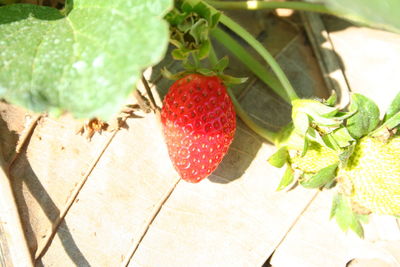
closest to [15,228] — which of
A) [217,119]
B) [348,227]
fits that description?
[217,119]

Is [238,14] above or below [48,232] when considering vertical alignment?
above

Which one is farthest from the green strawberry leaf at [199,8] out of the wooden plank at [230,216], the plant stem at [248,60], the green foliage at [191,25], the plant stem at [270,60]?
the wooden plank at [230,216]

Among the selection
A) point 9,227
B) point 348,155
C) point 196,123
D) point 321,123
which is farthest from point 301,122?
point 9,227

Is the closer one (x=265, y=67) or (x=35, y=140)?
(x=35, y=140)

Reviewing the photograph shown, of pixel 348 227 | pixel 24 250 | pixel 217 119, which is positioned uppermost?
pixel 217 119

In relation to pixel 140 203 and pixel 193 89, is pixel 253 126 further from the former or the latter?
pixel 140 203

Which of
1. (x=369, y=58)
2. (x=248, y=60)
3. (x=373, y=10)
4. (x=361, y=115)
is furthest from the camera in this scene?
(x=369, y=58)

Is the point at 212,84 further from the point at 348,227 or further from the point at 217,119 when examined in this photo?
the point at 348,227
